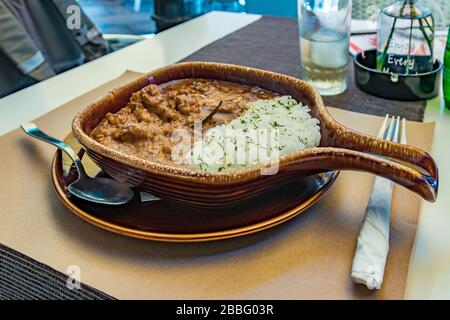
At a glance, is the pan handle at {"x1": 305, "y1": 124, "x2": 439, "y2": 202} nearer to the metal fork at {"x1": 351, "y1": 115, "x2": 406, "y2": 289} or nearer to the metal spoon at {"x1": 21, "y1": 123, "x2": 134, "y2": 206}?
the metal fork at {"x1": 351, "y1": 115, "x2": 406, "y2": 289}

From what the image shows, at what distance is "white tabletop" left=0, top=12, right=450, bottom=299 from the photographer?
0.51 m

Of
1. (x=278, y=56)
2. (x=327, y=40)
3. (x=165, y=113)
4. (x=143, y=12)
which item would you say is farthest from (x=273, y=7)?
(x=143, y=12)

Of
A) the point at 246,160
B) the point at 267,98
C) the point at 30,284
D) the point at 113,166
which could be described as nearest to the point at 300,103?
the point at 267,98

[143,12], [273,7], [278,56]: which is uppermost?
[278,56]

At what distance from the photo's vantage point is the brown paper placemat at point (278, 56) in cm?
86

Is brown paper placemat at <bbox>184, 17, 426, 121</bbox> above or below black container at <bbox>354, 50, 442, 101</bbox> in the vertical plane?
below

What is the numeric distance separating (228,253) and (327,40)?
0.53 m

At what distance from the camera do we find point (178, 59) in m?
1.13

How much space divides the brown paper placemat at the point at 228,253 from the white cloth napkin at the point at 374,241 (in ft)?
0.04

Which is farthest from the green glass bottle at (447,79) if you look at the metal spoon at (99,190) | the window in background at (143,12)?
the window in background at (143,12)

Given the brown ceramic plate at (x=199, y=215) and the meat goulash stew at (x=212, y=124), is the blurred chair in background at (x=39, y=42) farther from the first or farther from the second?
the brown ceramic plate at (x=199, y=215)

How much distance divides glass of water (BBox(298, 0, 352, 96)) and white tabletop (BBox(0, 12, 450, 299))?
0.56ft

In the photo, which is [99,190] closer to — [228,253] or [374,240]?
[228,253]

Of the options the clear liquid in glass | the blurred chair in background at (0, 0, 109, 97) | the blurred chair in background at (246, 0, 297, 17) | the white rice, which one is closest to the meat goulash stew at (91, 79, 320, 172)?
the white rice
